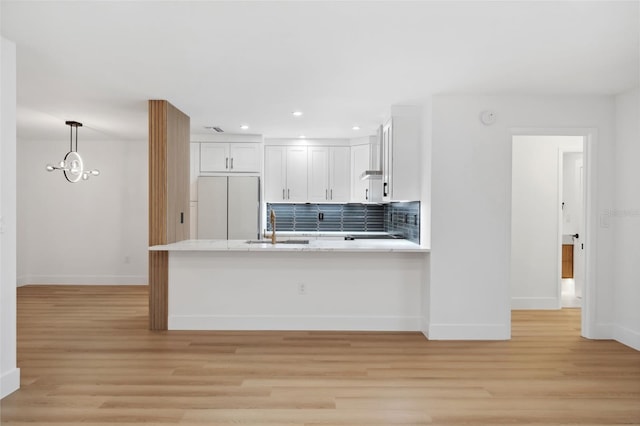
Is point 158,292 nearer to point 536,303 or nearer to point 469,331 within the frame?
point 469,331

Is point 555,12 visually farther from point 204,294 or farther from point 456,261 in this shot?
point 204,294

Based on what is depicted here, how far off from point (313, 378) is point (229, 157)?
4.21m

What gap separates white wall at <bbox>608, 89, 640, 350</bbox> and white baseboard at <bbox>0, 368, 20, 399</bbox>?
5044 millimetres

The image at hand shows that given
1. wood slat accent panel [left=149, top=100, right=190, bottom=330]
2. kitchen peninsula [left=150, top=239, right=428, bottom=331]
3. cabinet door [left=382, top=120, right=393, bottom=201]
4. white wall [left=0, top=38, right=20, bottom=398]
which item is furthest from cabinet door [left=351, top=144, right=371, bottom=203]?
white wall [left=0, top=38, right=20, bottom=398]

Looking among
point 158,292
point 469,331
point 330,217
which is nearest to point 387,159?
point 469,331

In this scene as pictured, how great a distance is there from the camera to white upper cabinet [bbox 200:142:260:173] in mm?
6691

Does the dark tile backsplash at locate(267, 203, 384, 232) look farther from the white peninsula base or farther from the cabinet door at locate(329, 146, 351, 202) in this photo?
the white peninsula base

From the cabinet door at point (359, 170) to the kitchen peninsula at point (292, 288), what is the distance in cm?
224

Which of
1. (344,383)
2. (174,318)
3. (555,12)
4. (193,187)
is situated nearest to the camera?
(555,12)

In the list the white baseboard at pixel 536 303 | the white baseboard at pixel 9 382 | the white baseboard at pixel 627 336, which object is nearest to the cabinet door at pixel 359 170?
the white baseboard at pixel 536 303

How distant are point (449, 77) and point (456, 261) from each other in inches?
Result: 68.1

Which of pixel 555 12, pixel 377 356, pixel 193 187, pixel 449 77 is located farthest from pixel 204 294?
pixel 555 12

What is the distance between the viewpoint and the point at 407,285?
4.63m

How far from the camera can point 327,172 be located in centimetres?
700
